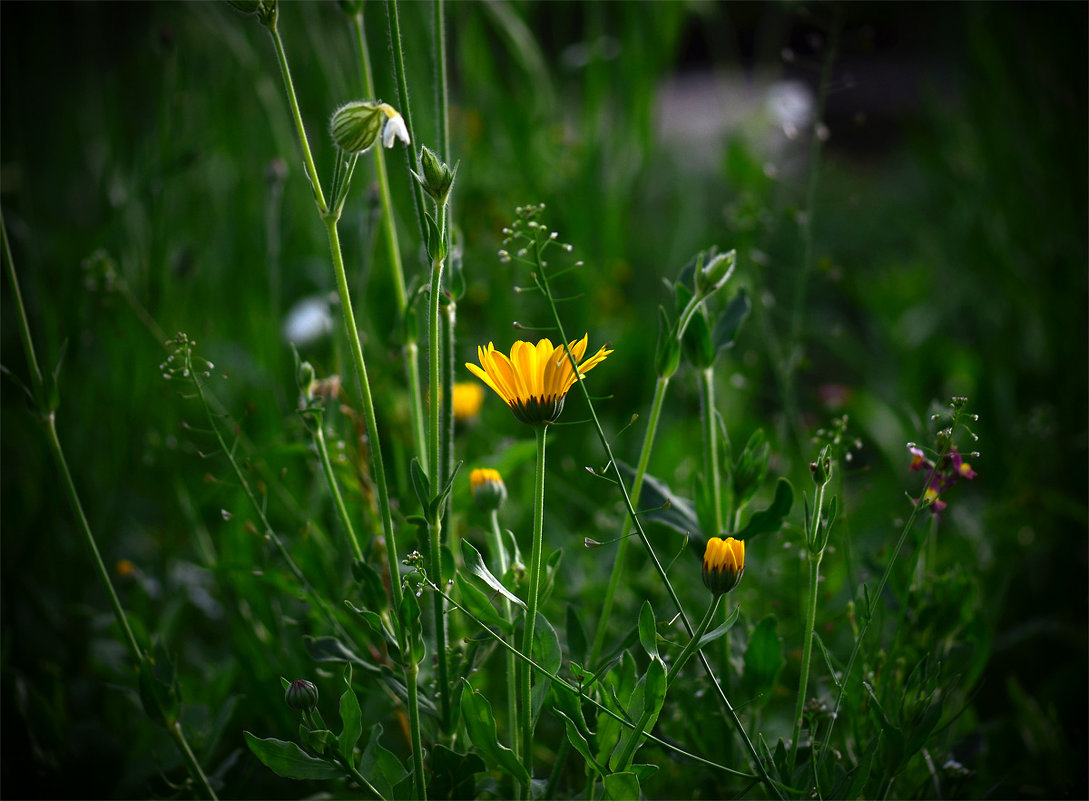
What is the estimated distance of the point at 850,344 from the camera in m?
1.60

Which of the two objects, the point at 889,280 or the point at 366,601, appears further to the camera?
the point at 889,280

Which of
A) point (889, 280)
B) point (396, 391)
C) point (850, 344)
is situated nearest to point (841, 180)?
point (889, 280)

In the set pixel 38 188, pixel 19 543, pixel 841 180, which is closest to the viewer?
pixel 19 543

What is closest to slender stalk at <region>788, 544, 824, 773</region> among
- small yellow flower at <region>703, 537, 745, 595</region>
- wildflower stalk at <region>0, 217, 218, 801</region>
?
small yellow flower at <region>703, 537, 745, 595</region>

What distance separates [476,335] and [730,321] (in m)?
0.77

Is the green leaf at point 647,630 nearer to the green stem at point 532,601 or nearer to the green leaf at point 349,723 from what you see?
the green stem at point 532,601

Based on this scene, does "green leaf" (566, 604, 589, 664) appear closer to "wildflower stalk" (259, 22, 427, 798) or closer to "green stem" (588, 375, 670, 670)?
"green stem" (588, 375, 670, 670)

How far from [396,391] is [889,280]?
1.04m

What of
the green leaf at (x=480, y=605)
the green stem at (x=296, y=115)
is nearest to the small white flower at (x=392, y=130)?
the green stem at (x=296, y=115)

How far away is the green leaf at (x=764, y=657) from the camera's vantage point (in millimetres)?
617

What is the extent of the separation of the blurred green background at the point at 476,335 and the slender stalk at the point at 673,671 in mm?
211

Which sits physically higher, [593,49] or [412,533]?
[593,49]

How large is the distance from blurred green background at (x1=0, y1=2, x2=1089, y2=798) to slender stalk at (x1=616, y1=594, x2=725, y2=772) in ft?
0.69

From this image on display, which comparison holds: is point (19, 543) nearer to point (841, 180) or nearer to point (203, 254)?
point (203, 254)
